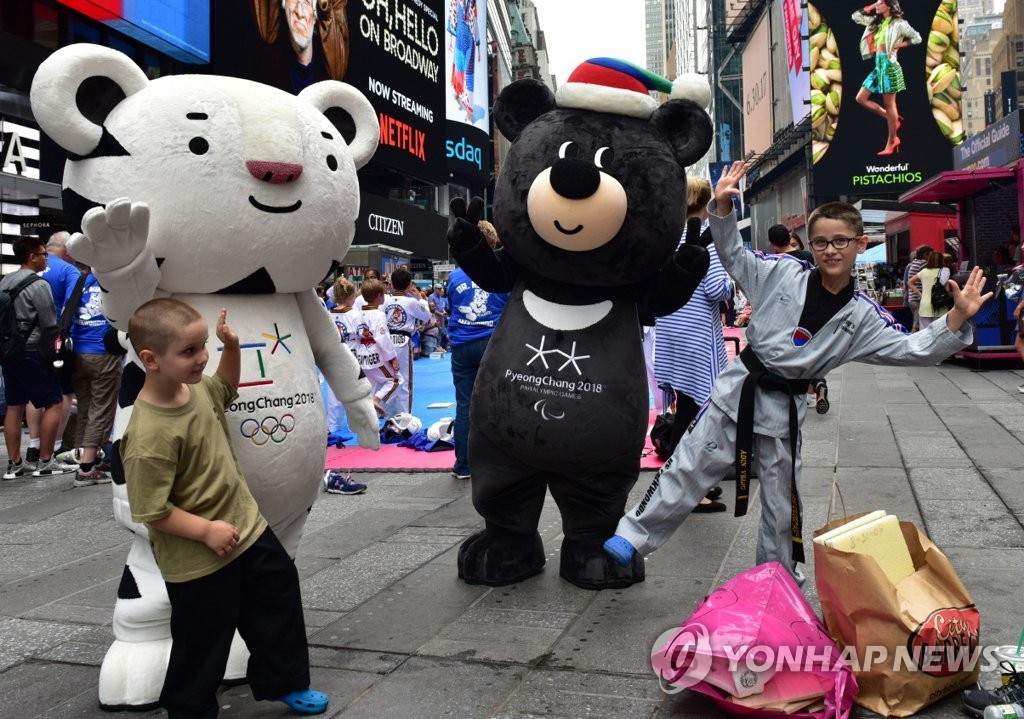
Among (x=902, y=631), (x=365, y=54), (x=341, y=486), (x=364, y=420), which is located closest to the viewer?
(x=902, y=631)

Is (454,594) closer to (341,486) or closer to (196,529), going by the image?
A: (196,529)

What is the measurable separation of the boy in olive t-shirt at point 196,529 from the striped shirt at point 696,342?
3493mm

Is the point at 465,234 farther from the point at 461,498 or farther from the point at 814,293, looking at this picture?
the point at 461,498

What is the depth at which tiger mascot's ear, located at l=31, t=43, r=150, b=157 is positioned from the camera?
3.25 meters

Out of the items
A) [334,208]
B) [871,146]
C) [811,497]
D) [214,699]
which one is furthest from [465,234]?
[871,146]

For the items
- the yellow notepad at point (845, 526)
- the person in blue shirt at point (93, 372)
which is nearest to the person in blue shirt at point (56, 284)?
the person in blue shirt at point (93, 372)

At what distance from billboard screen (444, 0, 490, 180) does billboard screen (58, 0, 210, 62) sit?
1782cm

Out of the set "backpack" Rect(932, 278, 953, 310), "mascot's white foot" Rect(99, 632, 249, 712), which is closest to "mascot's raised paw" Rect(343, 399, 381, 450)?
"mascot's white foot" Rect(99, 632, 249, 712)

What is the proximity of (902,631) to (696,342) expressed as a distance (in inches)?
129

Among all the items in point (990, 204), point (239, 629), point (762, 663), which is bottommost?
point (762, 663)

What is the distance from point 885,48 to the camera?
119ft

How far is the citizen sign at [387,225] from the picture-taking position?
23.5 m

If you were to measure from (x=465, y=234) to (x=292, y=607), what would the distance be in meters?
1.96

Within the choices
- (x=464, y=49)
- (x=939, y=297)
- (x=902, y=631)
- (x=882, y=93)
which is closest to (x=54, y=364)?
(x=902, y=631)
